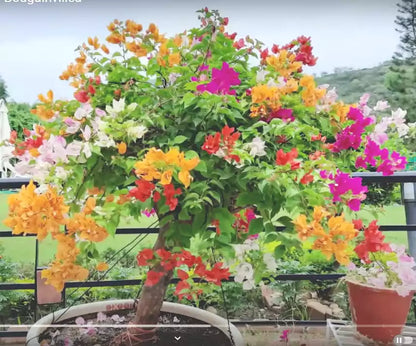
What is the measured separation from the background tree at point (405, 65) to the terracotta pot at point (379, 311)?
53cm

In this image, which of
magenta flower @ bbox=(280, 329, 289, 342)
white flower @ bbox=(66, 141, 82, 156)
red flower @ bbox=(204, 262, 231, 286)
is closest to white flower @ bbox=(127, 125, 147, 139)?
white flower @ bbox=(66, 141, 82, 156)

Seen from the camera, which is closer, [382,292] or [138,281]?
[382,292]

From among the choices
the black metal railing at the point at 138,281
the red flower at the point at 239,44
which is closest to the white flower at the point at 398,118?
the black metal railing at the point at 138,281

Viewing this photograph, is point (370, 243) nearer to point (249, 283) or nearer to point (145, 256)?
point (249, 283)

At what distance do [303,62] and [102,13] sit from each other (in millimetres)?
639

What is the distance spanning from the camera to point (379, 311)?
4.34ft

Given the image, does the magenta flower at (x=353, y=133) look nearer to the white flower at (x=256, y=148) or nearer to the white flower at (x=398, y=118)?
the white flower at (x=398, y=118)

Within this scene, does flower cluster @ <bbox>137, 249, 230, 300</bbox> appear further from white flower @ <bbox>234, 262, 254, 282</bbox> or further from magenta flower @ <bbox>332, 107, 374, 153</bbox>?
magenta flower @ <bbox>332, 107, 374, 153</bbox>

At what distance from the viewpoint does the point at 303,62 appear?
1116mm

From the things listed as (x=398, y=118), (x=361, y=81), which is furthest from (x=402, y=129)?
(x=361, y=81)

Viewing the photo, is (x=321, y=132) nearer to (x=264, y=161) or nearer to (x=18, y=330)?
(x=264, y=161)

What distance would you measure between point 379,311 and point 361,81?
713mm

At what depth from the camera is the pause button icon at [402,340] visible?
52.9 inches

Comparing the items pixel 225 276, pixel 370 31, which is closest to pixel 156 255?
pixel 225 276
